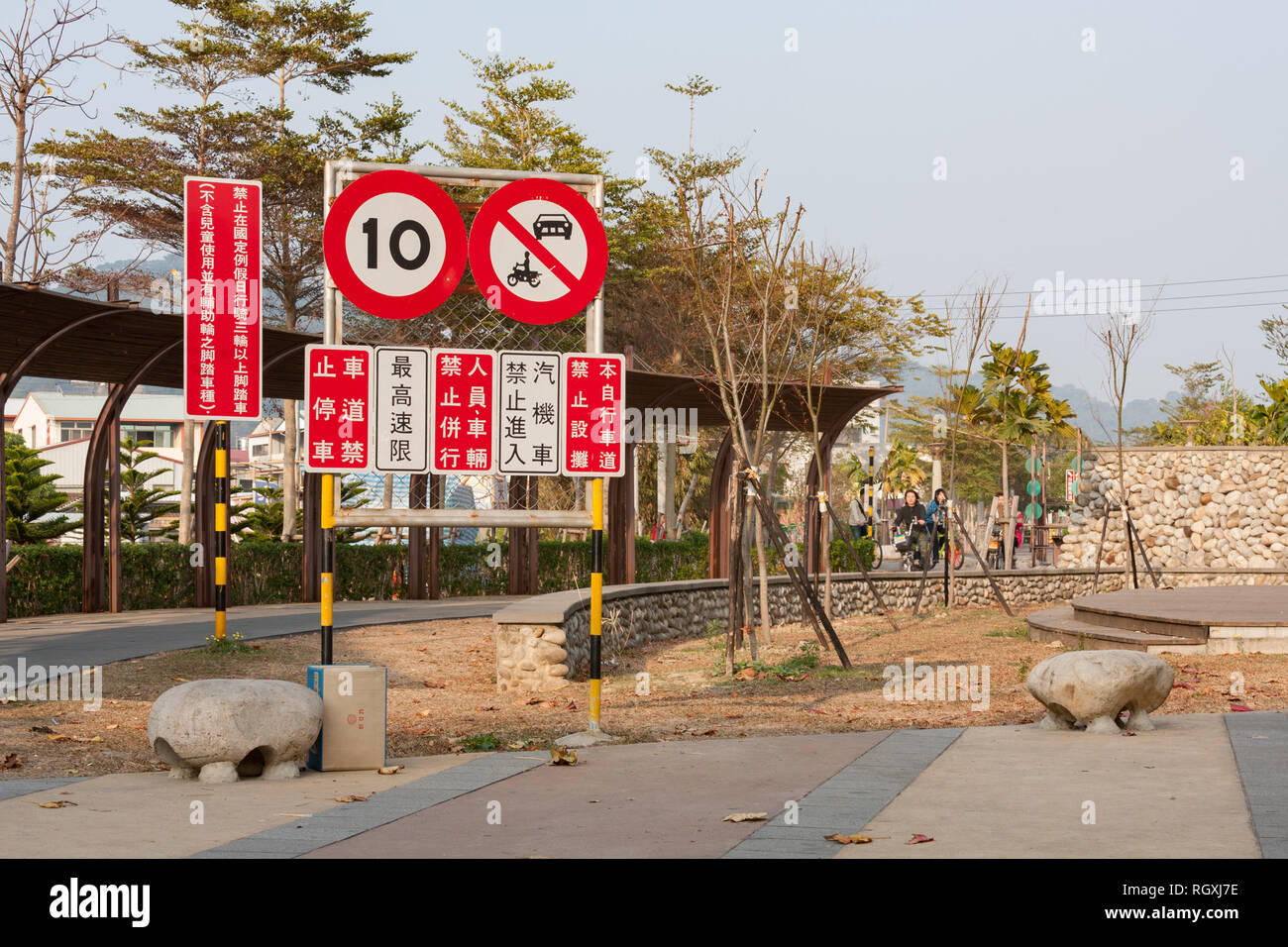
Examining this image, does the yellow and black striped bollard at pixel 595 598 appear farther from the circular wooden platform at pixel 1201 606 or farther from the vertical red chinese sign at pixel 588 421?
the circular wooden platform at pixel 1201 606

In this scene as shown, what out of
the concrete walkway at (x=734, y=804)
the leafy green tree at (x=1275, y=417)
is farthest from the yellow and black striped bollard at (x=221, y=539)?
the leafy green tree at (x=1275, y=417)

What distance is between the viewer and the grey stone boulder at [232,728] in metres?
7.00

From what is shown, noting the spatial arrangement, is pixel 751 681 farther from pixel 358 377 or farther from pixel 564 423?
pixel 358 377

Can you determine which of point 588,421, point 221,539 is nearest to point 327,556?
point 588,421

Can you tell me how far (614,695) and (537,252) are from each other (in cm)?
441

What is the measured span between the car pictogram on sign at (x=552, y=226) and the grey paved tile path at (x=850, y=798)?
3944 millimetres

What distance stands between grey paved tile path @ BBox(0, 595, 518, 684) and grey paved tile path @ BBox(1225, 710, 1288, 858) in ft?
30.4

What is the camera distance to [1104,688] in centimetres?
845

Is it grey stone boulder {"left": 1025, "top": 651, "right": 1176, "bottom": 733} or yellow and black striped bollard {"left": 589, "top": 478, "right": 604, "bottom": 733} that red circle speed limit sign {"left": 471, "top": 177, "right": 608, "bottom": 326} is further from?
grey stone boulder {"left": 1025, "top": 651, "right": 1176, "bottom": 733}

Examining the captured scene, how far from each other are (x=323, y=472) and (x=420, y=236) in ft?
5.60

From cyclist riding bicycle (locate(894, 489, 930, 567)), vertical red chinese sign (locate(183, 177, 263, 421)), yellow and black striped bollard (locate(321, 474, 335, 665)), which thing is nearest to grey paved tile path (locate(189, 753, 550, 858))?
yellow and black striped bollard (locate(321, 474, 335, 665))

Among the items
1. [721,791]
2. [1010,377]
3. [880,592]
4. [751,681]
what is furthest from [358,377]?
[1010,377]

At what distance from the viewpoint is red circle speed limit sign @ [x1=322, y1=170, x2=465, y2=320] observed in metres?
8.85

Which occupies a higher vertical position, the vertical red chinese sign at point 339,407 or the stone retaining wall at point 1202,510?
the vertical red chinese sign at point 339,407
